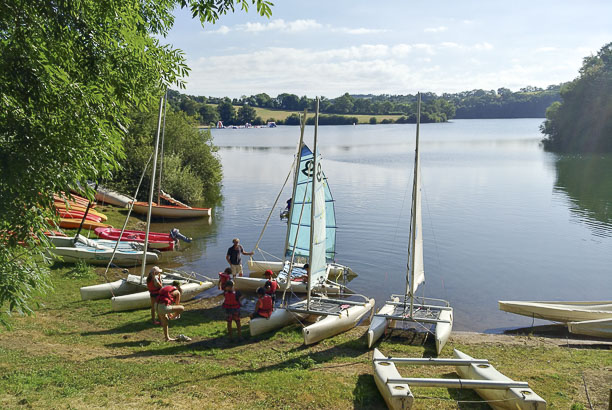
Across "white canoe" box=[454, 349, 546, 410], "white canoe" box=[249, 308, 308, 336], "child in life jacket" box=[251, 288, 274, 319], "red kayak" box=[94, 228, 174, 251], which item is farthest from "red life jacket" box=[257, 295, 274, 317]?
"red kayak" box=[94, 228, 174, 251]

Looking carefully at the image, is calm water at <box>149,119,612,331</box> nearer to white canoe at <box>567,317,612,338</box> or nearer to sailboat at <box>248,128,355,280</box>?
sailboat at <box>248,128,355,280</box>

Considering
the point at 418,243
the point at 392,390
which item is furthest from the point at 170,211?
the point at 392,390

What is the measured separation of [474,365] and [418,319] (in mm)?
4207

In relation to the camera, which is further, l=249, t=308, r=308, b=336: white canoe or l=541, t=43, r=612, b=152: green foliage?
l=541, t=43, r=612, b=152: green foliage

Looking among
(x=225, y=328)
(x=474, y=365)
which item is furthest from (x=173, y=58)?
(x=474, y=365)

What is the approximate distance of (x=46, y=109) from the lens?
8141 mm

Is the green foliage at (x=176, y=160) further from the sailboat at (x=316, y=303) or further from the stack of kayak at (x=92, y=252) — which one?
the sailboat at (x=316, y=303)

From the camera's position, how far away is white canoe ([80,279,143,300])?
18.2 metres

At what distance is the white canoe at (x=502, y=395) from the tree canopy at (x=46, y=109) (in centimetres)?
851

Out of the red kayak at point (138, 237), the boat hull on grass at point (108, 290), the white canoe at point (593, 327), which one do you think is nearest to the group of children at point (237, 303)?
the boat hull on grass at point (108, 290)

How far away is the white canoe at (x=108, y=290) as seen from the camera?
18219mm

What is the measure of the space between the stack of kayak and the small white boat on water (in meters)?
14.5

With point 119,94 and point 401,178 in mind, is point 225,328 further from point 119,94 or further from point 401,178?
point 401,178

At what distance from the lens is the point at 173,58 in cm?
1179
